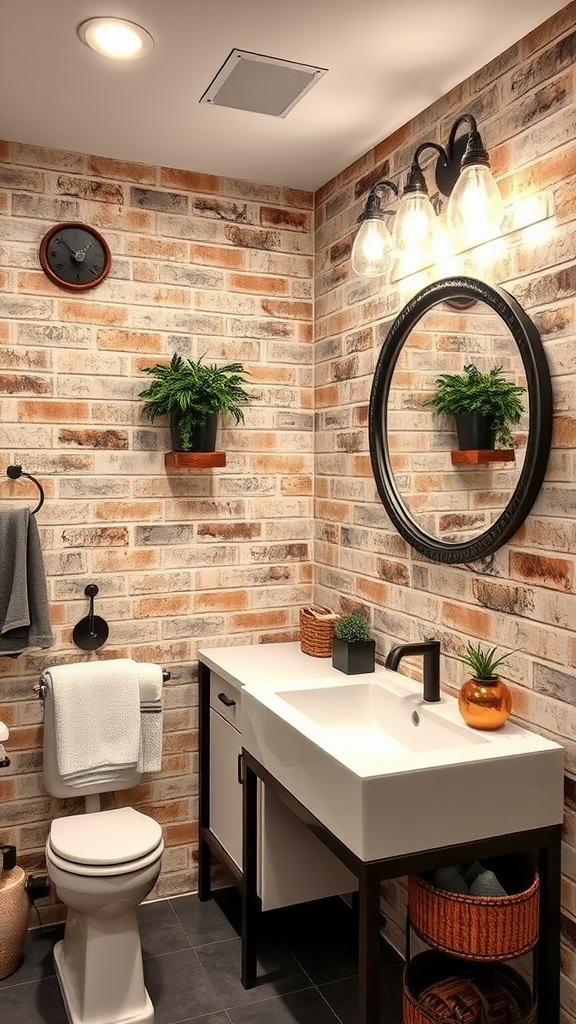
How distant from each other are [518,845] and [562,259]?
1.33 metres

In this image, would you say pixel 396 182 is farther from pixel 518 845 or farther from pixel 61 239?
pixel 518 845

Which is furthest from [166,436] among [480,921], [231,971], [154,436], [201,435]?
[480,921]

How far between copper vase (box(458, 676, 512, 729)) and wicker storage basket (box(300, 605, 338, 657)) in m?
0.90

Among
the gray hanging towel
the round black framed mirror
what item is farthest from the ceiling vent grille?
the gray hanging towel

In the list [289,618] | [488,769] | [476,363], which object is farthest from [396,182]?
[488,769]

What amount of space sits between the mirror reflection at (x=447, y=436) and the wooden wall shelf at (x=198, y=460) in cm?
60

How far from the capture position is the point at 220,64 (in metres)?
2.16

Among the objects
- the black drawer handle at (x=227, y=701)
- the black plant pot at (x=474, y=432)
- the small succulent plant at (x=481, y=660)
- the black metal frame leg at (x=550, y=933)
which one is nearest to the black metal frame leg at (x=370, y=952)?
the black metal frame leg at (x=550, y=933)

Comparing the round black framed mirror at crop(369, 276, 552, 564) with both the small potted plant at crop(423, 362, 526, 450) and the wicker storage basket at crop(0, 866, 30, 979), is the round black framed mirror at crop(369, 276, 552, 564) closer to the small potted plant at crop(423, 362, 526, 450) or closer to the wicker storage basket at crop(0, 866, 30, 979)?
the small potted plant at crop(423, 362, 526, 450)

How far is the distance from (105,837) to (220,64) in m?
2.18

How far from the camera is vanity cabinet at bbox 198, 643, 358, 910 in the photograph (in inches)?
93.4

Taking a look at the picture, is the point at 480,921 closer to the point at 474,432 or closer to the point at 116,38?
the point at 474,432

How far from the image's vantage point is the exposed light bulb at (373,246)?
2.33 meters

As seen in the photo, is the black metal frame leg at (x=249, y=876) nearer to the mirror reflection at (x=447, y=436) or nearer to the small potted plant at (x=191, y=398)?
the mirror reflection at (x=447, y=436)
